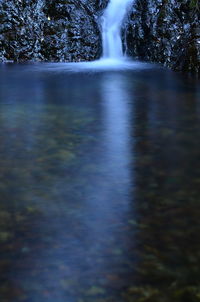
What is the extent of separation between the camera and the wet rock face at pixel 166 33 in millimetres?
11031

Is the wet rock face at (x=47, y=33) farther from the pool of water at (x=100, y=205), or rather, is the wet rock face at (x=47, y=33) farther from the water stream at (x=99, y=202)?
the pool of water at (x=100, y=205)

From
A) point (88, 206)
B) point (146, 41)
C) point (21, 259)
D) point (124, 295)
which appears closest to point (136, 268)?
point (124, 295)

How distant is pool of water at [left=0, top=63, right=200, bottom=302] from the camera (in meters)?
2.17

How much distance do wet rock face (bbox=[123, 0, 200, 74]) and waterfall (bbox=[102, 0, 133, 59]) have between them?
0.38m

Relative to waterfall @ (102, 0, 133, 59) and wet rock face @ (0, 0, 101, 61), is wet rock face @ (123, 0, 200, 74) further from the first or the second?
wet rock face @ (0, 0, 101, 61)

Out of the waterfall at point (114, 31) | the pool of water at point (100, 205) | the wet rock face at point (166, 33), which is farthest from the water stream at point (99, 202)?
the waterfall at point (114, 31)

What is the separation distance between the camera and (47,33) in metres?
15.0

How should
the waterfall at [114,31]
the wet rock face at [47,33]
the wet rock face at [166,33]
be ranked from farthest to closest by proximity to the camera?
the waterfall at [114,31]
the wet rock face at [47,33]
the wet rock face at [166,33]

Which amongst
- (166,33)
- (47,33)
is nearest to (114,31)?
(47,33)

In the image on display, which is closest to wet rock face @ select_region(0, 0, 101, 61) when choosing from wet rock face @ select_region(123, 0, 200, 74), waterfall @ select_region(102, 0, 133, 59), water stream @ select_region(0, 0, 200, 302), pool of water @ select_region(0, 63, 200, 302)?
waterfall @ select_region(102, 0, 133, 59)

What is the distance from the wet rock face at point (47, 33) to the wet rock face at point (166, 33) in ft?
5.04

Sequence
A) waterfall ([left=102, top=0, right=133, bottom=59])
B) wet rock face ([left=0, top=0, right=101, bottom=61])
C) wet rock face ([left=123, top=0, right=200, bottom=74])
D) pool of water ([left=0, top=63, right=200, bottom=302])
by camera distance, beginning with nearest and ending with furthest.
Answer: pool of water ([left=0, top=63, right=200, bottom=302])
wet rock face ([left=123, top=0, right=200, bottom=74])
wet rock face ([left=0, top=0, right=101, bottom=61])
waterfall ([left=102, top=0, right=133, bottom=59])

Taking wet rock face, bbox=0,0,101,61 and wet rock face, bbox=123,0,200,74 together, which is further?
wet rock face, bbox=0,0,101,61

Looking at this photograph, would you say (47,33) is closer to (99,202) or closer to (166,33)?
(166,33)
